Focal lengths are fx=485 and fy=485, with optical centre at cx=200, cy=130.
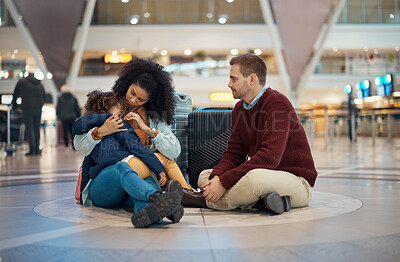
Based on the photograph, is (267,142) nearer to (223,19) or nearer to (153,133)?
(153,133)

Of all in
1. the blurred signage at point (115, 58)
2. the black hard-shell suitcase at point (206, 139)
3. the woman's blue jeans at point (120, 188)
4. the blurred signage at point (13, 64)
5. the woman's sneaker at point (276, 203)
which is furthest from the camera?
the blurred signage at point (115, 58)

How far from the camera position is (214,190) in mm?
3068

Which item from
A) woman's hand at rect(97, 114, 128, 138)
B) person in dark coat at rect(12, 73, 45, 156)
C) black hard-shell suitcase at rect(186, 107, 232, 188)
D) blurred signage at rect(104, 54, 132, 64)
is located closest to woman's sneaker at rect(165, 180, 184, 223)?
woman's hand at rect(97, 114, 128, 138)

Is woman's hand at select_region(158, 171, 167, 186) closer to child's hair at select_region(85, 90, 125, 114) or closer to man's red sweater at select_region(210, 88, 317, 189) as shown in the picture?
man's red sweater at select_region(210, 88, 317, 189)

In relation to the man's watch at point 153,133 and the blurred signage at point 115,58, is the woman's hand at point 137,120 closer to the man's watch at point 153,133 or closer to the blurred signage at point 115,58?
the man's watch at point 153,133

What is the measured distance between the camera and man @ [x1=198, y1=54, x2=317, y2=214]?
306 centimetres

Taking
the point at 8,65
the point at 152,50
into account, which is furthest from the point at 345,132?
the point at 8,65

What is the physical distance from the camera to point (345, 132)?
3353cm

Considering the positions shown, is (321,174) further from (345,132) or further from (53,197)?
(345,132)

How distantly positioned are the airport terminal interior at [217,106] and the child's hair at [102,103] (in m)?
0.49

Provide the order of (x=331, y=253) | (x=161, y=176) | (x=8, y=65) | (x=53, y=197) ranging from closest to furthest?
(x=331, y=253)
(x=161, y=176)
(x=53, y=197)
(x=8, y=65)

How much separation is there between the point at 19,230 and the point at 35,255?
627 millimetres

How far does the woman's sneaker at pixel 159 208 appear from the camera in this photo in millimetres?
2504

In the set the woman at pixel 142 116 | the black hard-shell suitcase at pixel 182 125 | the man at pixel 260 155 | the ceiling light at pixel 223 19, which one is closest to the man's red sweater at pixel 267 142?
the man at pixel 260 155
